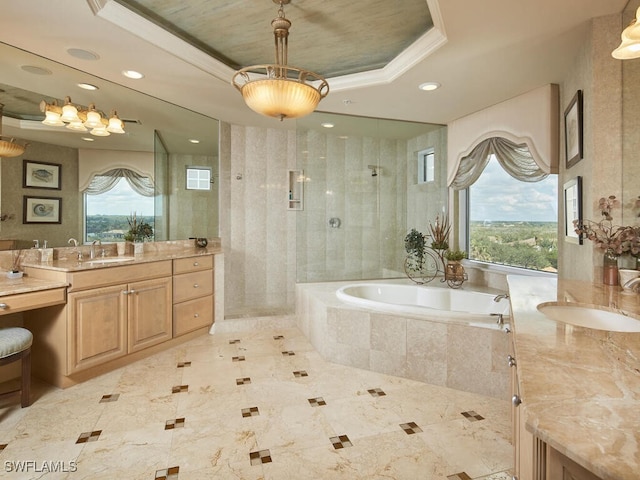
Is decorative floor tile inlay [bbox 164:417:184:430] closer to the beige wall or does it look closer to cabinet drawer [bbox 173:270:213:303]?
cabinet drawer [bbox 173:270:213:303]

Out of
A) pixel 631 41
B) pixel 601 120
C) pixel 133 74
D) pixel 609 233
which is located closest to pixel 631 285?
pixel 609 233

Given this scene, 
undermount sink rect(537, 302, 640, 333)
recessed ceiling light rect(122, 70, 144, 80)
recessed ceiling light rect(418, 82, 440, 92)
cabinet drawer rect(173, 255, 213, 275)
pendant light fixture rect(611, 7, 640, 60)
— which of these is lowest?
undermount sink rect(537, 302, 640, 333)

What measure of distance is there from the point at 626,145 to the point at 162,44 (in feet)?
9.67

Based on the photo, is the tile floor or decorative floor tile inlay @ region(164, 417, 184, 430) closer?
the tile floor

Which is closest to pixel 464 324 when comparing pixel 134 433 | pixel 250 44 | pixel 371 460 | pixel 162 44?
pixel 371 460

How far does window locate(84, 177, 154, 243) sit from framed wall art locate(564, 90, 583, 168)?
3697 millimetres

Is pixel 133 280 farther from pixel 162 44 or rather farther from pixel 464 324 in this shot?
pixel 464 324

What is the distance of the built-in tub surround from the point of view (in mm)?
2406

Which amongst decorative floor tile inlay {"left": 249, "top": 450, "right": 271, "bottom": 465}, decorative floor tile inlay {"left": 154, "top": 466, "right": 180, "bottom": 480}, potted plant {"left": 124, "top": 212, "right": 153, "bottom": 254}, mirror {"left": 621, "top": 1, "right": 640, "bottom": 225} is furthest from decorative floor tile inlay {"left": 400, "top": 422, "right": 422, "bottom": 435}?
potted plant {"left": 124, "top": 212, "right": 153, "bottom": 254}

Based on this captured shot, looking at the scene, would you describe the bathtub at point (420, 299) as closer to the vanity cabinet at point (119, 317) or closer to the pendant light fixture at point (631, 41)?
the vanity cabinet at point (119, 317)

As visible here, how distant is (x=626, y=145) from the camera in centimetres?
198

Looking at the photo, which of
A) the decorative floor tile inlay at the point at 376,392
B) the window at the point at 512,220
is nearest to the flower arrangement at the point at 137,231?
the decorative floor tile inlay at the point at 376,392

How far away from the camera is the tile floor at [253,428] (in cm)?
169

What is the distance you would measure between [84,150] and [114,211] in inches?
23.3
